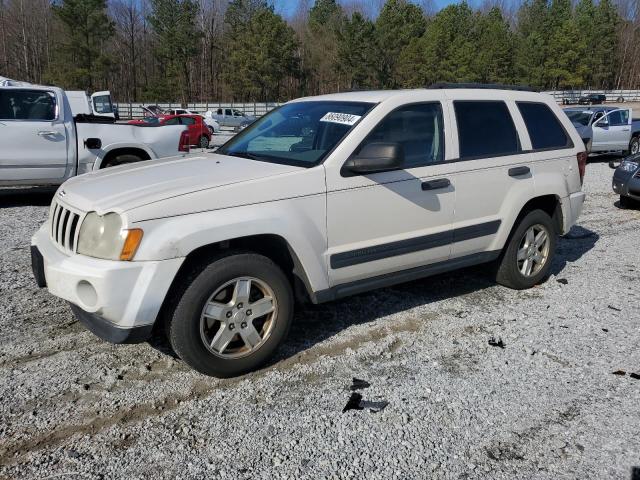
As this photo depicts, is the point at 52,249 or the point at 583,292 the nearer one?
the point at 52,249

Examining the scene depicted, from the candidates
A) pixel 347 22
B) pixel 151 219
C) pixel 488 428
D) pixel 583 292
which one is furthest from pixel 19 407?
pixel 347 22

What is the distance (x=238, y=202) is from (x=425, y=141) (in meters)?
1.65

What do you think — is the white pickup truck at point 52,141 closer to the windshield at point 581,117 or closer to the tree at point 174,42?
the windshield at point 581,117

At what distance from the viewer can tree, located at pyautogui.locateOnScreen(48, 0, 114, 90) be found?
52656 millimetres

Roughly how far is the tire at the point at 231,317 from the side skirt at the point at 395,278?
1.06ft

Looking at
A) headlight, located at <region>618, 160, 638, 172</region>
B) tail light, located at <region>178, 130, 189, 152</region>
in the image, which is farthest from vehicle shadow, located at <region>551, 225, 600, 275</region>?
tail light, located at <region>178, 130, 189, 152</region>

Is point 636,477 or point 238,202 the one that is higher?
point 238,202

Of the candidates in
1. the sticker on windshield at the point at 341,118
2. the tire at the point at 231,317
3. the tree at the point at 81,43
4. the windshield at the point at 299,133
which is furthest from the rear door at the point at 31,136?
the tree at the point at 81,43

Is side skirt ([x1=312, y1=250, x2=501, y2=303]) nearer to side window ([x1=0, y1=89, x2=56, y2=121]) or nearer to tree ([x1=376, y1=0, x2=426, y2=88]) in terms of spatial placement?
side window ([x1=0, y1=89, x2=56, y2=121])

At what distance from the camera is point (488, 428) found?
120 inches

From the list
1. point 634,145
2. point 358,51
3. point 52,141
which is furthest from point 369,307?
point 358,51

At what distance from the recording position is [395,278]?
162 inches

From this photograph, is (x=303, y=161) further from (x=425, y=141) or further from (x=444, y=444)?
(x=444, y=444)

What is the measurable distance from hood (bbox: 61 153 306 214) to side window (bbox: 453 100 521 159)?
157 cm
